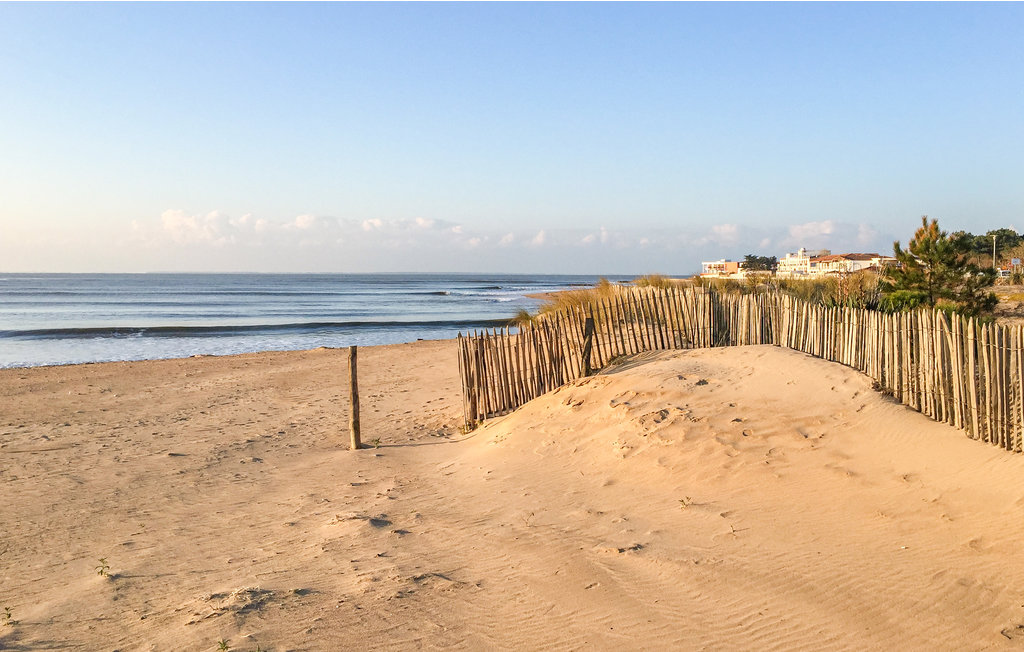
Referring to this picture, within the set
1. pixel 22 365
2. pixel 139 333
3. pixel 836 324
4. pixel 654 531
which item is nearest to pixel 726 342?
pixel 836 324

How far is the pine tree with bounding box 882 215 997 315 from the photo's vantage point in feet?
40.6

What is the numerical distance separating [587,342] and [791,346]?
9.26 ft

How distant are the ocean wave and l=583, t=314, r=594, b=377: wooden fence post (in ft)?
50.8

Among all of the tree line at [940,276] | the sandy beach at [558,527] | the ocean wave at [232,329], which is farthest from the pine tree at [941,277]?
the ocean wave at [232,329]

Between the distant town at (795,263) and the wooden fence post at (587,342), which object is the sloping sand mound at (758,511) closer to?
the wooden fence post at (587,342)

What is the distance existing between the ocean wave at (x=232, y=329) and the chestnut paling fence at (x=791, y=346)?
14.7 m

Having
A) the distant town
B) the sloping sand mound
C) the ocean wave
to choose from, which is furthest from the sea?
the sloping sand mound

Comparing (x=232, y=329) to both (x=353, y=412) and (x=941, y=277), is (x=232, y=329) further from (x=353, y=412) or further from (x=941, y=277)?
(x=941, y=277)

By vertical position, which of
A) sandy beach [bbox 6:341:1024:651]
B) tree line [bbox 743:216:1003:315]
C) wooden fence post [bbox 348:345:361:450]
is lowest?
sandy beach [bbox 6:341:1024:651]

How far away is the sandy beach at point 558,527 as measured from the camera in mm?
4156

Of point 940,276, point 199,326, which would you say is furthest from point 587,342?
point 199,326

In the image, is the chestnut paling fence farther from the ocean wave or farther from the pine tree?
the ocean wave

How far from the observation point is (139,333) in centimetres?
2858

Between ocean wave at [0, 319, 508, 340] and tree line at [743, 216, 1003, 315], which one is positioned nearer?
tree line at [743, 216, 1003, 315]
